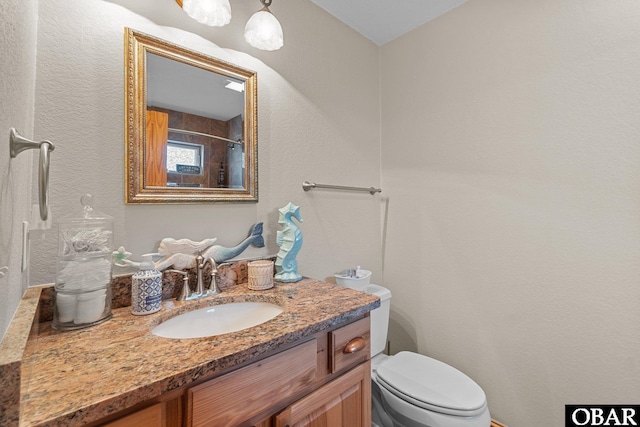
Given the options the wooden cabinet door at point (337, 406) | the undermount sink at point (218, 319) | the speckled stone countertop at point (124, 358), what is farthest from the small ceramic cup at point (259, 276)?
the wooden cabinet door at point (337, 406)

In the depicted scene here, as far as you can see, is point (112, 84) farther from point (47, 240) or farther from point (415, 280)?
point (415, 280)

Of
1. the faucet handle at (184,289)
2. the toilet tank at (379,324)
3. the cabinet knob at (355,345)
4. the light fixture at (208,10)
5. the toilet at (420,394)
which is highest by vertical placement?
the light fixture at (208,10)

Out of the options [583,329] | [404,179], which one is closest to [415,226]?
[404,179]

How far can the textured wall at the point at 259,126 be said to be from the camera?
864 millimetres

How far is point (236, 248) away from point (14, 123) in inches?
30.1

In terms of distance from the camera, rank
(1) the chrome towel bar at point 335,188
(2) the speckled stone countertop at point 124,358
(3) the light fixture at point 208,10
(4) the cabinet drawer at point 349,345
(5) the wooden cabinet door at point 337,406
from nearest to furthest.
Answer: (2) the speckled stone countertop at point 124,358
(5) the wooden cabinet door at point 337,406
(4) the cabinet drawer at point 349,345
(3) the light fixture at point 208,10
(1) the chrome towel bar at point 335,188

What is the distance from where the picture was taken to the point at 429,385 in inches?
47.8

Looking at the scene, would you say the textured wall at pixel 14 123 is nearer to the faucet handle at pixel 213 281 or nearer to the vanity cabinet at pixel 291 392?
the vanity cabinet at pixel 291 392

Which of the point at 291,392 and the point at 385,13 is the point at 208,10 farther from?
the point at 291,392

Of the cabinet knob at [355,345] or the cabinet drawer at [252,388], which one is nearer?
the cabinet drawer at [252,388]

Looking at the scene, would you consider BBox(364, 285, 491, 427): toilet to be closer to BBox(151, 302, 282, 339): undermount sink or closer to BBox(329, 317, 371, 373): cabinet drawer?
BBox(329, 317, 371, 373): cabinet drawer

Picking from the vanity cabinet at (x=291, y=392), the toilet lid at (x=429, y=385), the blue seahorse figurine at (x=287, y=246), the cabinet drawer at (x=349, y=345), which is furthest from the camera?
the blue seahorse figurine at (x=287, y=246)

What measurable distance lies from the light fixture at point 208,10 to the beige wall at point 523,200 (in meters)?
1.22

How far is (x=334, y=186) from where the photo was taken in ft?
5.34
